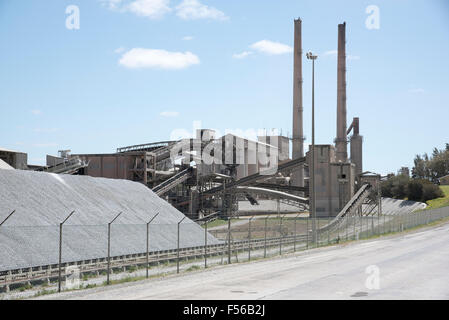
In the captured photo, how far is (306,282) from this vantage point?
1831 cm

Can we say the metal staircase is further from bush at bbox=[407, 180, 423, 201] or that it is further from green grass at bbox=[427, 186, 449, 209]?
bush at bbox=[407, 180, 423, 201]

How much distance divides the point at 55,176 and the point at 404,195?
8222 cm

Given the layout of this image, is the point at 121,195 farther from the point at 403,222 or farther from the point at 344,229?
the point at 403,222

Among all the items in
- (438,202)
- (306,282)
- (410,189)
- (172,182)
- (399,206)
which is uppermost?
(172,182)

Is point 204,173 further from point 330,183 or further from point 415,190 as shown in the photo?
point 415,190

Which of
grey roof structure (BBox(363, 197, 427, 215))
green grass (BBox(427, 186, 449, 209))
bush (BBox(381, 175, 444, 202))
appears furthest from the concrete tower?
green grass (BBox(427, 186, 449, 209))

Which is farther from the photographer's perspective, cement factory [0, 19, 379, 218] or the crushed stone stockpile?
cement factory [0, 19, 379, 218]

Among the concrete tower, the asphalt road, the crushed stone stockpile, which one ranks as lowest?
the asphalt road

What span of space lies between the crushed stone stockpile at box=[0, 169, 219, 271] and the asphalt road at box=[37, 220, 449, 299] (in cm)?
400

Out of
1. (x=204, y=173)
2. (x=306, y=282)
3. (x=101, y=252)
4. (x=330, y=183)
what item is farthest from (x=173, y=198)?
(x=306, y=282)

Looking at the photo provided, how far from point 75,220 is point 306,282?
48.0ft

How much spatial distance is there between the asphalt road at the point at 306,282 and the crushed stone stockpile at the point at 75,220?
13.1 ft

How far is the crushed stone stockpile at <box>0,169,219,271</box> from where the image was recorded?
22.2m
